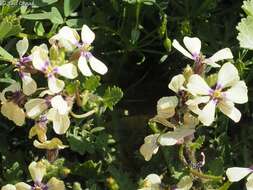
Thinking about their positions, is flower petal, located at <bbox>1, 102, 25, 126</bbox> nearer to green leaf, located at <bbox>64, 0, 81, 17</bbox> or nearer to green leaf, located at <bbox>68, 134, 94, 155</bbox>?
green leaf, located at <bbox>68, 134, 94, 155</bbox>

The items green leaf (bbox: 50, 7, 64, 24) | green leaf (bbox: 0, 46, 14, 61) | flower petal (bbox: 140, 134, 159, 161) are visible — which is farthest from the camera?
green leaf (bbox: 50, 7, 64, 24)

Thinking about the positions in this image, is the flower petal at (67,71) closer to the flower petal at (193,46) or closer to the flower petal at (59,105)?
the flower petal at (59,105)

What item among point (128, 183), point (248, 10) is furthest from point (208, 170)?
point (248, 10)

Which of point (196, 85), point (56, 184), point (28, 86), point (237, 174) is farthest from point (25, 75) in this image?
point (237, 174)

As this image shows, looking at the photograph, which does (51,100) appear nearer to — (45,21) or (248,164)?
(45,21)

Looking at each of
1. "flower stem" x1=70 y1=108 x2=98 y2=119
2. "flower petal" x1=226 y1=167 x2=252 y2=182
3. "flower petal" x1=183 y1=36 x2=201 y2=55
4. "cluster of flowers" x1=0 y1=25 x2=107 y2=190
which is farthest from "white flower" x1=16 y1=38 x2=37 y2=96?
"flower petal" x1=226 y1=167 x2=252 y2=182

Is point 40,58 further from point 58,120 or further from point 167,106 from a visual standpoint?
point 167,106
